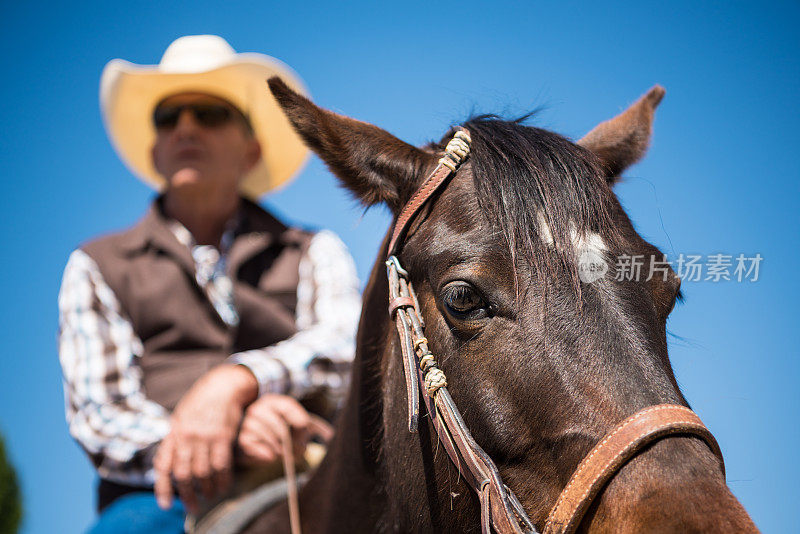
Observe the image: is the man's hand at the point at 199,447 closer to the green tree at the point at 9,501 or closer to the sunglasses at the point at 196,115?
the sunglasses at the point at 196,115

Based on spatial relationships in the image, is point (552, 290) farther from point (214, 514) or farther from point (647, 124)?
point (214, 514)

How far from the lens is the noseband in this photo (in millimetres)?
1367

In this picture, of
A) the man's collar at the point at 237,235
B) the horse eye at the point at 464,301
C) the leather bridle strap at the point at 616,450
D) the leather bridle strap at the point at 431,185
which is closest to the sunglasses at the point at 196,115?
the man's collar at the point at 237,235

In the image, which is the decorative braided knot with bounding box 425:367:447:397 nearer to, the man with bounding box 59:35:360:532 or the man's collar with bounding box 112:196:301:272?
the man with bounding box 59:35:360:532

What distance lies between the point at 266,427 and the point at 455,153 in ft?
4.94

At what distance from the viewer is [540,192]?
6.02ft

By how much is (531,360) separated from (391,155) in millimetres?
968

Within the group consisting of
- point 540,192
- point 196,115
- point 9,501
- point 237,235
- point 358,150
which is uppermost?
point 196,115

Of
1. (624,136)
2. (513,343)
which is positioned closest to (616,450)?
(513,343)

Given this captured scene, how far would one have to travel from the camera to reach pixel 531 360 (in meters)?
1.58

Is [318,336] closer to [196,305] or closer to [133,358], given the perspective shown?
[196,305]

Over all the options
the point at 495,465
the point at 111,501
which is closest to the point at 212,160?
the point at 111,501

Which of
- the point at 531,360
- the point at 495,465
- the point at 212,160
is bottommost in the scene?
the point at 495,465

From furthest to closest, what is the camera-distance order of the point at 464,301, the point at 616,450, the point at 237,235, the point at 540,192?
the point at 237,235, the point at 540,192, the point at 464,301, the point at 616,450
